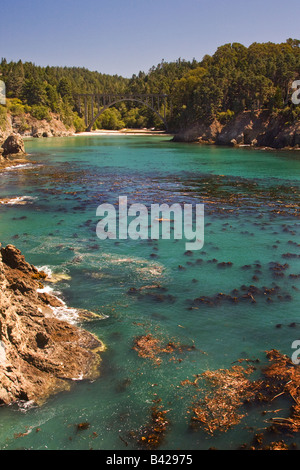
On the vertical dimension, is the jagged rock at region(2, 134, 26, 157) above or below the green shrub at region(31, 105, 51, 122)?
below

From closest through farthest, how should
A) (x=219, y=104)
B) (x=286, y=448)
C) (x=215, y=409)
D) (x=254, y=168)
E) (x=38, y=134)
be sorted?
(x=286, y=448) → (x=215, y=409) → (x=254, y=168) → (x=219, y=104) → (x=38, y=134)

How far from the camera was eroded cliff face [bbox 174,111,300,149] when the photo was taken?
291 feet

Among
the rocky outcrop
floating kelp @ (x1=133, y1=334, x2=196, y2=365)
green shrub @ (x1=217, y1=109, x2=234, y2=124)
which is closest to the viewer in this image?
floating kelp @ (x1=133, y1=334, x2=196, y2=365)

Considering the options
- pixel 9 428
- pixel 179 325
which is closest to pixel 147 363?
pixel 179 325

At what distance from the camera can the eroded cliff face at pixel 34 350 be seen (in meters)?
9.96

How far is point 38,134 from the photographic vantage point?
488ft

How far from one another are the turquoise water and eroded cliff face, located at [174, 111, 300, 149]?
5458cm

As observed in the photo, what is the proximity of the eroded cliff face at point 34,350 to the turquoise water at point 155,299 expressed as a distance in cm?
43

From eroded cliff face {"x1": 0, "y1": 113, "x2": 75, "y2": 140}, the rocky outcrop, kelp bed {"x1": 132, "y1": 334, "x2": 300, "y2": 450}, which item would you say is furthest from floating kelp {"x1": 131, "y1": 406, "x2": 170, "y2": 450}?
the rocky outcrop

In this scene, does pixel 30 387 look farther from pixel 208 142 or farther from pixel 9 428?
pixel 208 142

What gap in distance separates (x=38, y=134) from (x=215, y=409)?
152 meters

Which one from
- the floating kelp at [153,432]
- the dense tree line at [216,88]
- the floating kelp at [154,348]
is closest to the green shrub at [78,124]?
the dense tree line at [216,88]

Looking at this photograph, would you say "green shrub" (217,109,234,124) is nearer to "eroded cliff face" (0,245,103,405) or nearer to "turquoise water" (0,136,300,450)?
"turquoise water" (0,136,300,450)

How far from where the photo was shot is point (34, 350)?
10.9 metres
